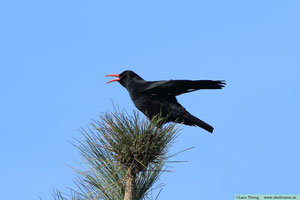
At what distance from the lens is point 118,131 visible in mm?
3113

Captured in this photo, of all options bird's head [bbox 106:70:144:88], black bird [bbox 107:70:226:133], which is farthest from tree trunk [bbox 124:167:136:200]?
bird's head [bbox 106:70:144:88]

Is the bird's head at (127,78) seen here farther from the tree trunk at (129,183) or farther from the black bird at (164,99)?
the tree trunk at (129,183)

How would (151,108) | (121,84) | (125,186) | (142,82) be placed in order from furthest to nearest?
(121,84) → (142,82) → (151,108) → (125,186)

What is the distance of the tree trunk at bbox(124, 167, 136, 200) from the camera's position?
2807 mm

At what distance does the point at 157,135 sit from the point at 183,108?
189 cm

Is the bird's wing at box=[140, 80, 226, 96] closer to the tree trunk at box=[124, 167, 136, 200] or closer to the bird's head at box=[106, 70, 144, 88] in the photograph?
the bird's head at box=[106, 70, 144, 88]

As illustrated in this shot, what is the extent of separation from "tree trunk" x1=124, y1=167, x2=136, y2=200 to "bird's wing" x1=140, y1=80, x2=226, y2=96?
161 cm

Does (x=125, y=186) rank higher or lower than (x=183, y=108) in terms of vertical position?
lower

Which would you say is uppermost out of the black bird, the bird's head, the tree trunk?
the bird's head

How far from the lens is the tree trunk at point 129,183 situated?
281 centimetres

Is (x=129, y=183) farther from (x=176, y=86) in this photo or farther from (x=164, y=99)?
(x=164, y=99)

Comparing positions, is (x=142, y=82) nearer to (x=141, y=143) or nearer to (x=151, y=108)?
(x=151, y=108)

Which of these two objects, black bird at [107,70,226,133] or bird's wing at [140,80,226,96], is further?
black bird at [107,70,226,133]

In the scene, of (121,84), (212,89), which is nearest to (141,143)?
(212,89)
